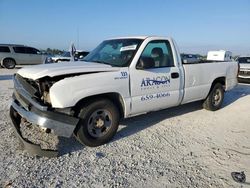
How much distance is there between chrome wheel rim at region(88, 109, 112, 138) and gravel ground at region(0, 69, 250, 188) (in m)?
0.27

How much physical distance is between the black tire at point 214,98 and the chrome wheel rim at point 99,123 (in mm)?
3539

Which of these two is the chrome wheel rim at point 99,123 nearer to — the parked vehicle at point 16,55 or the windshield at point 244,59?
the windshield at point 244,59

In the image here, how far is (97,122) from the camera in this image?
4.77 m

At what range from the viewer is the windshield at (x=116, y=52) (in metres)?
5.26

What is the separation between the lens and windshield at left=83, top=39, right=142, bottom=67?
17.3 feet

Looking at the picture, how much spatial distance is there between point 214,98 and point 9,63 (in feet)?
62.1

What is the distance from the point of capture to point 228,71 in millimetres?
7848

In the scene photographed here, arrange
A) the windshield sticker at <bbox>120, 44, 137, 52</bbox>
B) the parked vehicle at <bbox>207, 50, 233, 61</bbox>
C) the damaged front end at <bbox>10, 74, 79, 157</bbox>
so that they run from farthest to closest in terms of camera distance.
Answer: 1. the parked vehicle at <bbox>207, 50, 233, 61</bbox>
2. the windshield sticker at <bbox>120, 44, 137, 52</bbox>
3. the damaged front end at <bbox>10, 74, 79, 157</bbox>

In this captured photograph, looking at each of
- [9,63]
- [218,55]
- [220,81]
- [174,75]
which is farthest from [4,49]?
[174,75]

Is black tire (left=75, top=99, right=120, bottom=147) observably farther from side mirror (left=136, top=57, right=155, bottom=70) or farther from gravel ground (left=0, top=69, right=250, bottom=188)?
side mirror (left=136, top=57, right=155, bottom=70)

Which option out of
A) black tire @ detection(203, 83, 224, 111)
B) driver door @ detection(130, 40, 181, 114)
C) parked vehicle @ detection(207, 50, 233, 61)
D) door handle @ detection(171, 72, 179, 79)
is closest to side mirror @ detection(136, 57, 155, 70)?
driver door @ detection(130, 40, 181, 114)

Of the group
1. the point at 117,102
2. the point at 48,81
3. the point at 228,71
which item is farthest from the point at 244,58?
the point at 48,81

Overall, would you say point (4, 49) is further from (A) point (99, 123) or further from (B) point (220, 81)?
(A) point (99, 123)

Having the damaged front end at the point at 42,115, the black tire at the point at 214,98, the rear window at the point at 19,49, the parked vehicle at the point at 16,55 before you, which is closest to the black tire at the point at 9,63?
the parked vehicle at the point at 16,55
